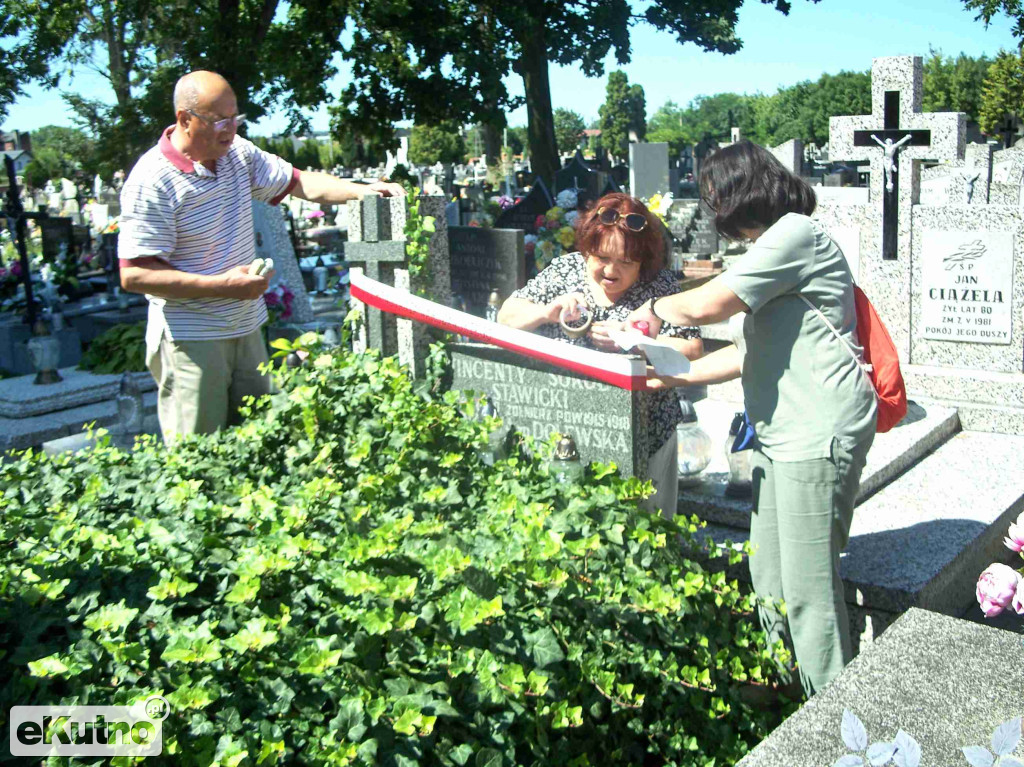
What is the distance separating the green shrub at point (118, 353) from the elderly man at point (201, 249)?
16.6 feet

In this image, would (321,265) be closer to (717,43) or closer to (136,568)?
(136,568)

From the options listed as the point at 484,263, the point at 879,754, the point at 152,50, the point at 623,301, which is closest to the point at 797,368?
the point at 623,301

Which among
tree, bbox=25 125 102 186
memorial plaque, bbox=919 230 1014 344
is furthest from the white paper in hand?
tree, bbox=25 125 102 186

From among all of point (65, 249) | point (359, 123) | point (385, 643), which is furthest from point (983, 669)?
point (359, 123)

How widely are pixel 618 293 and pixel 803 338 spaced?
0.84 meters

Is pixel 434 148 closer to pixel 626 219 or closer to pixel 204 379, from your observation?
pixel 204 379

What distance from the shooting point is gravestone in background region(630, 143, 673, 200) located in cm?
1489

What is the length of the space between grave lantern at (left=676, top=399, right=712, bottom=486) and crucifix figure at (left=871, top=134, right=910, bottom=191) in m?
2.37

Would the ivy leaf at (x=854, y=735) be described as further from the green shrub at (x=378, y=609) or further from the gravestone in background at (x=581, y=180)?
the gravestone in background at (x=581, y=180)

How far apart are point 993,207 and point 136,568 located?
4700mm

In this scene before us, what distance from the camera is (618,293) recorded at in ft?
11.7

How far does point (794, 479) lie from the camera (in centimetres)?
293

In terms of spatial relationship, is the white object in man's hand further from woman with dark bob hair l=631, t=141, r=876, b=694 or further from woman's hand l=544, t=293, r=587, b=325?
woman with dark bob hair l=631, t=141, r=876, b=694

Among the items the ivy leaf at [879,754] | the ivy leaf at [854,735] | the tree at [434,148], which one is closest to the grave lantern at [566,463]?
the ivy leaf at [854,735]
